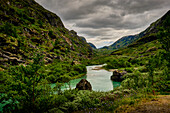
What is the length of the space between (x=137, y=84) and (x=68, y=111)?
13948mm

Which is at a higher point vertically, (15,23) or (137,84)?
(15,23)

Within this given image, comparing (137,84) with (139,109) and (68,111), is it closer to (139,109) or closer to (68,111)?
(139,109)

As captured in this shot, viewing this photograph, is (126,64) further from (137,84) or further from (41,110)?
(41,110)

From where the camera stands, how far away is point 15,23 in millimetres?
129000

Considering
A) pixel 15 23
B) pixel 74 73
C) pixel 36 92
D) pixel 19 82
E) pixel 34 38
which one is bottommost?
pixel 74 73

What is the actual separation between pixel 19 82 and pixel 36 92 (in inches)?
74.6

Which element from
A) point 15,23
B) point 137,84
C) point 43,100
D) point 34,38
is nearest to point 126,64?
point 137,84

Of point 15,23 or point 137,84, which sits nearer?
point 137,84

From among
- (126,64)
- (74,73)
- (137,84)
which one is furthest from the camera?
(126,64)

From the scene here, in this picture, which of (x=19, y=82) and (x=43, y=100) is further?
(x=43, y=100)

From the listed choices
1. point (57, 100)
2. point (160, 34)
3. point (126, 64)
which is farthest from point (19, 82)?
point (126, 64)

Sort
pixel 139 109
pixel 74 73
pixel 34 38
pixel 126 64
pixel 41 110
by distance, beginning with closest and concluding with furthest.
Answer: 1. pixel 139 109
2. pixel 41 110
3. pixel 74 73
4. pixel 126 64
5. pixel 34 38

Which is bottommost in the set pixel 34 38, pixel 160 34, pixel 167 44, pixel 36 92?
pixel 36 92

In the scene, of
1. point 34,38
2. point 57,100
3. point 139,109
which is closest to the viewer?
point 139,109
